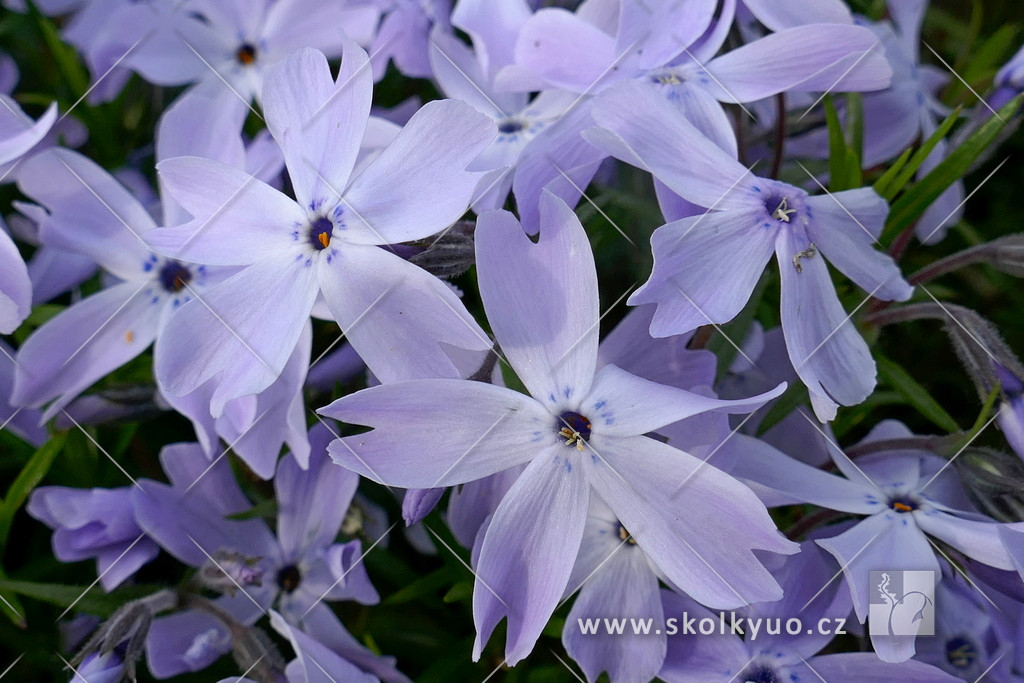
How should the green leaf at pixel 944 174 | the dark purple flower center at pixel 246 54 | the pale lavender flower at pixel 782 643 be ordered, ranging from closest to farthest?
the pale lavender flower at pixel 782 643, the green leaf at pixel 944 174, the dark purple flower center at pixel 246 54

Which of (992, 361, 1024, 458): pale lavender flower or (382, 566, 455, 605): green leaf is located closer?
(992, 361, 1024, 458): pale lavender flower

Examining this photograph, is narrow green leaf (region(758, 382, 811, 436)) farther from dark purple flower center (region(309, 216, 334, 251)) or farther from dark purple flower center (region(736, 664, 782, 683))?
dark purple flower center (region(309, 216, 334, 251))

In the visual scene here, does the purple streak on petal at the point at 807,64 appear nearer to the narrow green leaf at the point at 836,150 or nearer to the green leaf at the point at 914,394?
the narrow green leaf at the point at 836,150

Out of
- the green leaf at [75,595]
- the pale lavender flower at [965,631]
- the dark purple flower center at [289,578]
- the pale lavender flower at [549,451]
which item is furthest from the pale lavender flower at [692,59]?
the green leaf at [75,595]

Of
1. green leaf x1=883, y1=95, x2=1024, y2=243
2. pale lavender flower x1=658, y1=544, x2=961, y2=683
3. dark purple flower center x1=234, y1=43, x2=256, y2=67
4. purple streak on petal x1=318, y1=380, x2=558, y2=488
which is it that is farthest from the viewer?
dark purple flower center x1=234, y1=43, x2=256, y2=67

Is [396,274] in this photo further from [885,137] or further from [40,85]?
[40,85]

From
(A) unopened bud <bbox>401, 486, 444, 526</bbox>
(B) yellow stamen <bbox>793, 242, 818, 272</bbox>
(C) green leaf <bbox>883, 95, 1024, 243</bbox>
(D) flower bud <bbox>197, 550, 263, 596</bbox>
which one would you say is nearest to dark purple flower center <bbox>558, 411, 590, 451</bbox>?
(A) unopened bud <bbox>401, 486, 444, 526</bbox>

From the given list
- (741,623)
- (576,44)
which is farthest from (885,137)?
(741,623)
